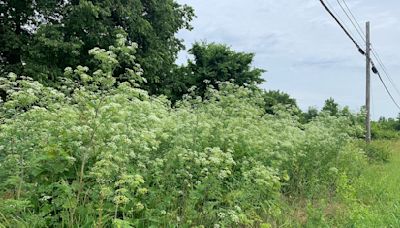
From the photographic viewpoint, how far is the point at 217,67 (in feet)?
89.2

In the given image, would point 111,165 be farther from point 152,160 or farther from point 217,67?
point 217,67

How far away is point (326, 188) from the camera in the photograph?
8086mm

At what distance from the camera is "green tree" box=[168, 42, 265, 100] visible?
87.6 feet

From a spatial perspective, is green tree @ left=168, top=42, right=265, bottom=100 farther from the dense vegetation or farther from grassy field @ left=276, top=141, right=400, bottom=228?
grassy field @ left=276, top=141, right=400, bottom=228

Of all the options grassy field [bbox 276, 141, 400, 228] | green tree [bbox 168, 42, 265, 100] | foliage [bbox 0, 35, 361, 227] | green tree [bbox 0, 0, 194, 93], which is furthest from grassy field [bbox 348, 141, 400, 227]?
green tree [bbox 168, 42, 265, 100]

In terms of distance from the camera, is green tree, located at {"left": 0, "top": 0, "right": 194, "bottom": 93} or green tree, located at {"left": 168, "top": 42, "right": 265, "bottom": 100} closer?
green tree, located at {"left": 0, "top": 0, "right": 194, "bottom": 93}

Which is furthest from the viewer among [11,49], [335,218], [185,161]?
[11,49]

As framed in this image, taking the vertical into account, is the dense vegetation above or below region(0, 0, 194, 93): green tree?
below

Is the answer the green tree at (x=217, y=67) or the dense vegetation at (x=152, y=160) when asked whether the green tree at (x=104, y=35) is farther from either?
the dense vegetation at (x=152, y=160)

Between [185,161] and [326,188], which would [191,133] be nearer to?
[185,161]

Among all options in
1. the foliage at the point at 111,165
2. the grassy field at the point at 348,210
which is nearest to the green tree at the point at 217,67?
the grassy field at the point at 348,210

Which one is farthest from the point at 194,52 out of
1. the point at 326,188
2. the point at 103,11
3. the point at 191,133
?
the point at 191,133

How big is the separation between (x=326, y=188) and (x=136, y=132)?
4.99 meters

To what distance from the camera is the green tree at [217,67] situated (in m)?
26.7
